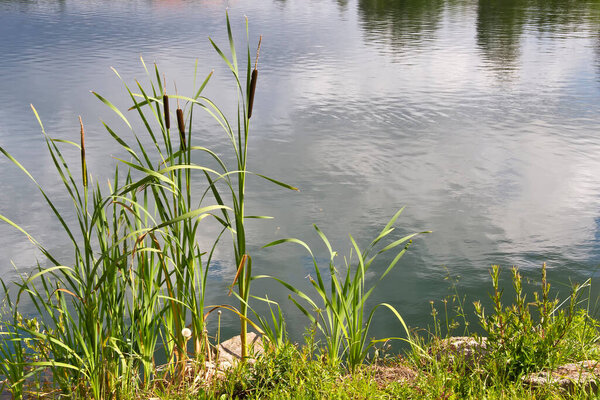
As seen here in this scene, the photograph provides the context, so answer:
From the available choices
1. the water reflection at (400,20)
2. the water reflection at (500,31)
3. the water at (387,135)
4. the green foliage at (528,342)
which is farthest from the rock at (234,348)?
the water reflection at (400,20)

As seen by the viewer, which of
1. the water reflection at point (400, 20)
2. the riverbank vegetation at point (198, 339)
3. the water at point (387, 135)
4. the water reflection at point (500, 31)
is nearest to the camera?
the riverbank vegetation at point (198, 339)

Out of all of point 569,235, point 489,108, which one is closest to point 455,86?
point 489,108

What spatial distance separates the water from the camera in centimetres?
283

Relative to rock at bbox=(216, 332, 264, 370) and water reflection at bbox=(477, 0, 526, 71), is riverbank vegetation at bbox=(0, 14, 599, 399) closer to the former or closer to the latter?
rock at bbox=(216, 332, 264, 370)

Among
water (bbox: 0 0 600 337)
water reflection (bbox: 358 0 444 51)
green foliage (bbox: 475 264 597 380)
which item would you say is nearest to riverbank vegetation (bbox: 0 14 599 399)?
green foliage (bbox: 475 264 597 380)

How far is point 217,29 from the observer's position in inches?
382

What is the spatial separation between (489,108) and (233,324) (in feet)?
12.2

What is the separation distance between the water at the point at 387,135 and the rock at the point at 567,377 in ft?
2.41

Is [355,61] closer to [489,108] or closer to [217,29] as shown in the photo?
[489,108]

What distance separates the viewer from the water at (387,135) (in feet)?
9.29

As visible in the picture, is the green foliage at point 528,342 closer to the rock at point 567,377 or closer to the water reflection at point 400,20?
the rock at point 567,377

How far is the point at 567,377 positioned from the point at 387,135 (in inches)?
125

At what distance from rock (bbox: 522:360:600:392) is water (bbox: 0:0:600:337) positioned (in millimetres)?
735

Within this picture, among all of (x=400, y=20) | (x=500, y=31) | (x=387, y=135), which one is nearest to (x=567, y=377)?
(x=387, y=135)
